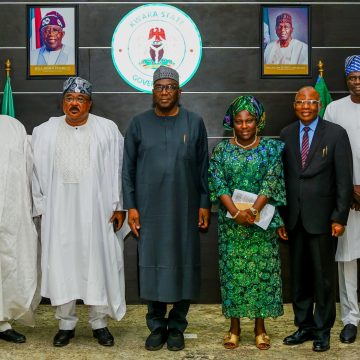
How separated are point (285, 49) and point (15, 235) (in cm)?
286

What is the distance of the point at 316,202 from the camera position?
12.9 ft

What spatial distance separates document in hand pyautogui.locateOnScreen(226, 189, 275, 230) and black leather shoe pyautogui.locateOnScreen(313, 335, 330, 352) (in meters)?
0.79

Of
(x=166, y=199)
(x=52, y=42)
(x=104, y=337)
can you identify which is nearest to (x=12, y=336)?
(x=104, y=337)

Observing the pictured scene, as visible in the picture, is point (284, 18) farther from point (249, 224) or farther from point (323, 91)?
point (249, 224)

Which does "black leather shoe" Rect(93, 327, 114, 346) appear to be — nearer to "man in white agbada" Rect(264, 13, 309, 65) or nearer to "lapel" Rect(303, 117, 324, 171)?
"lapel" Rect(303, 117, 324, 171)

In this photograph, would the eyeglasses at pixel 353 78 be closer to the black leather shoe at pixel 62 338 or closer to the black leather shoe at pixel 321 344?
the black leather shoe at pixel 321 344

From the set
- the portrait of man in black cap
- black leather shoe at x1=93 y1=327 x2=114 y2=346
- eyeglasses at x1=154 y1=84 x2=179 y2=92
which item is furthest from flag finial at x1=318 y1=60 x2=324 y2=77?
black leather shoe at x1=93 y1=327 x2=114 y2=346

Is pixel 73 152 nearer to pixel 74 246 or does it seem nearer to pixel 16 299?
pixel 74 246

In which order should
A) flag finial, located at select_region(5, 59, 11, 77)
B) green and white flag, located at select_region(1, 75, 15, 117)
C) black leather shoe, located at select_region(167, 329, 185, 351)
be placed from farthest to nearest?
flag finial, located at select_region(5, 59, 11, 77), green and white flag, located at select_region(1, 75, 15, 117), black leather shoe, located at select_region(167, 329, 185, 351)

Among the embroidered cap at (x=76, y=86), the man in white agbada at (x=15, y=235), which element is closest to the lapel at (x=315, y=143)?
the embroidered cap at (x=76, y=86)

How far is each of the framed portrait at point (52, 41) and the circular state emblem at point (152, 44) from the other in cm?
37

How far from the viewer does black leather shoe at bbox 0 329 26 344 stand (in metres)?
4.20

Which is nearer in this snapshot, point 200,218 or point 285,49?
point 200,218

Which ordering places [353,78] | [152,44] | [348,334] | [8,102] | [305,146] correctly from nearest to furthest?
[305,146] → [348,334] → [353,78] → [8,102] → [152,44]
